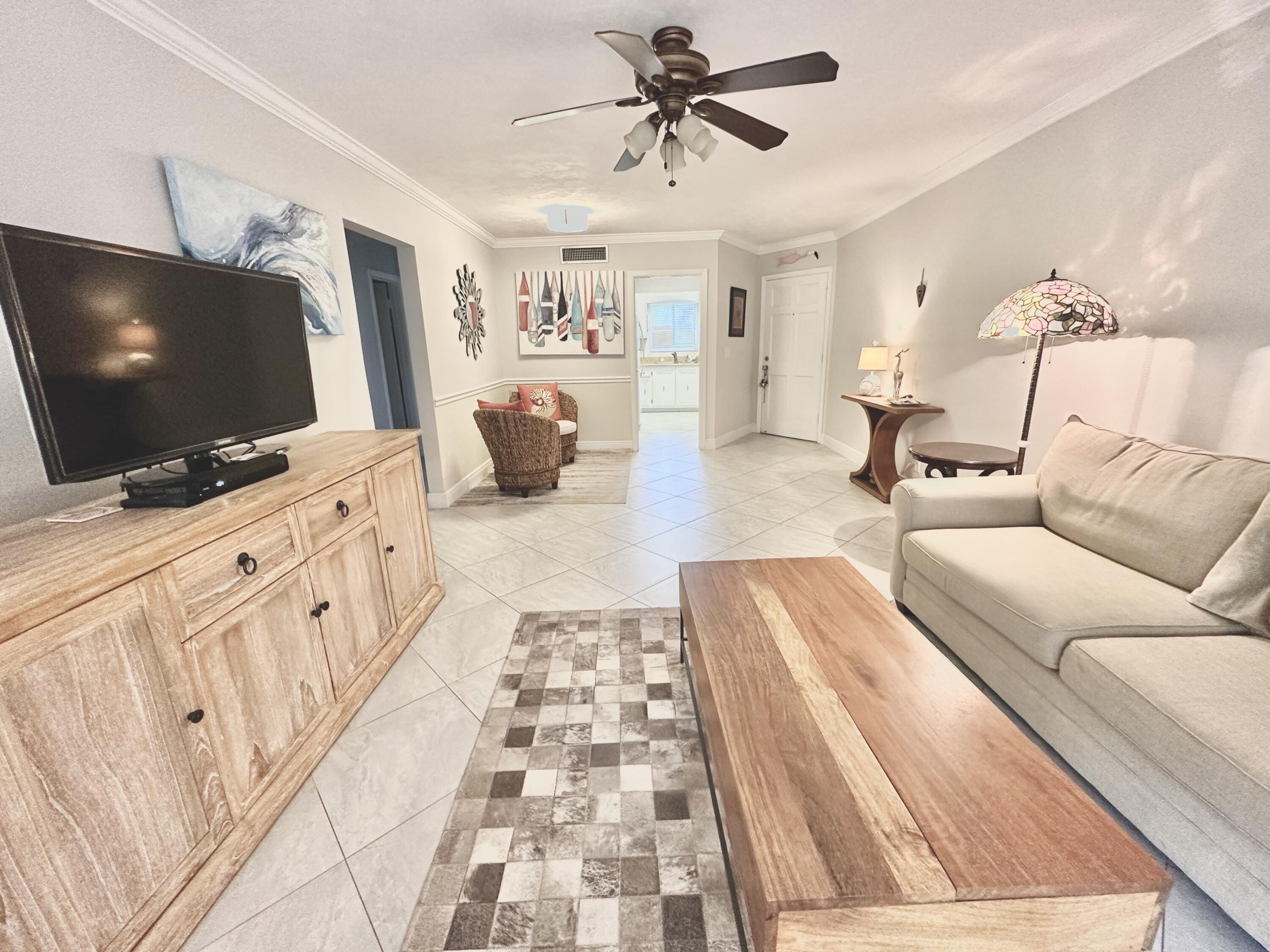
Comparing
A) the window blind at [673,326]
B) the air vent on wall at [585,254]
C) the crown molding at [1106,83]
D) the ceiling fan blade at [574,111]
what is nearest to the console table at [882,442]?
the crown molding at [1106,83]

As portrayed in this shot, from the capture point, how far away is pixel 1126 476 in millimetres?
1822

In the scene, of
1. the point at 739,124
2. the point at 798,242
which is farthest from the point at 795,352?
the point at 739,124

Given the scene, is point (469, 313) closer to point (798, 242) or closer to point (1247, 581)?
point (798, 242)

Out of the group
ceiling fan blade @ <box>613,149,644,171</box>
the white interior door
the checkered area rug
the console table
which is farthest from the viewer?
the white interior door

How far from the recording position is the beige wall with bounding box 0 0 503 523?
50.6 inches

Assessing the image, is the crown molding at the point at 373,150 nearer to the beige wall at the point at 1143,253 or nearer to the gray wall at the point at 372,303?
the beige wall at the point at 1143,253

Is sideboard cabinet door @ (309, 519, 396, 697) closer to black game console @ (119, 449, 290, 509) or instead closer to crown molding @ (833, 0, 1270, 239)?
black game console @ (119, 449, 290, 509)

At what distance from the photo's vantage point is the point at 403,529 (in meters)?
2.27

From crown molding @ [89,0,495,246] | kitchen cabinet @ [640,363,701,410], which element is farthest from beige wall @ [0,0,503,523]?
kitchen cabinet @ [640,363,701,410]

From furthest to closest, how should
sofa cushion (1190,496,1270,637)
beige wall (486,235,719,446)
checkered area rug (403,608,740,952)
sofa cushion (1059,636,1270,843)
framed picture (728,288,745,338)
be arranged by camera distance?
framed picture (728,288,745,338), beige wall (486,235,719,446), sofa cushion (1190,496,1270,637), checkered area rug (403,608,740,952), sofa cushion (1059,636,1270,843)

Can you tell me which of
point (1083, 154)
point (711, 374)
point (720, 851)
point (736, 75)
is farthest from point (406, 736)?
point (711, 374)

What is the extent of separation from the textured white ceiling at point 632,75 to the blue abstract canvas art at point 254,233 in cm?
51

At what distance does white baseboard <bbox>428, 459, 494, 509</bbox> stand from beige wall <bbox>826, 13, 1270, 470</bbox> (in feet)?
13.1

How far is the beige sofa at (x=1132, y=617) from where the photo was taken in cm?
106
